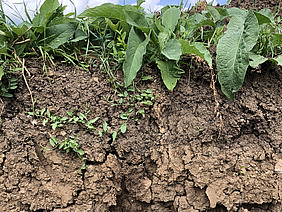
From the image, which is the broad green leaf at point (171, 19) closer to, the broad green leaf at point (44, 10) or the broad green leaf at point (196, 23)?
the broad green leaf at point (196, 23)

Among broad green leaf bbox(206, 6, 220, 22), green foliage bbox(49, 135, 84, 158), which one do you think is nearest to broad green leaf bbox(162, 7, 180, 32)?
broad green leaf bbox(206, 6, 220, 22)

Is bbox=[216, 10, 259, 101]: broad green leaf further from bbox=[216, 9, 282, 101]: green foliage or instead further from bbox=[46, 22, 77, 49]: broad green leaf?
bbox=[46, 22, 77, 49]: broad green leaf

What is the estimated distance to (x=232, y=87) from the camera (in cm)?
182

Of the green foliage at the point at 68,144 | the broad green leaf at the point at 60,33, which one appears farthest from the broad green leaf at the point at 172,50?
the green foliage at the point at 68,144

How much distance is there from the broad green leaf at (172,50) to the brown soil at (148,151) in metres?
0.19

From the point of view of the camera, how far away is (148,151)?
5.90ft

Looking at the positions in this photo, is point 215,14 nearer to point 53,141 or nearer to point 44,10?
point 44,10

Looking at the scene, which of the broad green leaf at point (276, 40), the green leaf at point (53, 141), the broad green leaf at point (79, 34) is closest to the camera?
the green leaf at point (53, 141)

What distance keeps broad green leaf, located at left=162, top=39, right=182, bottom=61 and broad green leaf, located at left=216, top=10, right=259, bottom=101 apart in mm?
314

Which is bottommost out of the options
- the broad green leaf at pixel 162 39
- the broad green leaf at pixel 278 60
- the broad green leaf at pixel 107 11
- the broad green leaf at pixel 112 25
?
the broad green leaf at pixel 278 60

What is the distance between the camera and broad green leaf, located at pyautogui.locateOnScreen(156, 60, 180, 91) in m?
1.79

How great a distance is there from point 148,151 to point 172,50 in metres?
0.75

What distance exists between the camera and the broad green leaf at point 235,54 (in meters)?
1.80

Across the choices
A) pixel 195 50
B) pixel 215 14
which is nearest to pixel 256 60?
pixel 195 50
